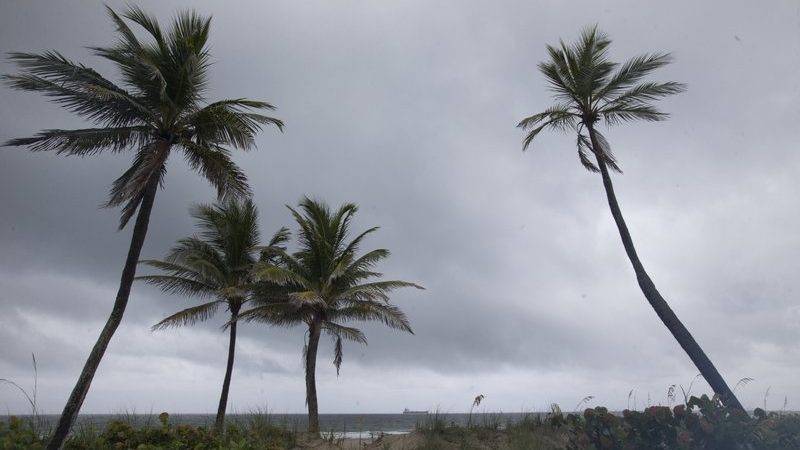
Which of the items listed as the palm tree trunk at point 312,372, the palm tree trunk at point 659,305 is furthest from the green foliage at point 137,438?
the palm tree trunk at point 659,305

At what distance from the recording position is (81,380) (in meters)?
10.7

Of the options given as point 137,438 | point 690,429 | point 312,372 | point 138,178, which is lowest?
point 137,438

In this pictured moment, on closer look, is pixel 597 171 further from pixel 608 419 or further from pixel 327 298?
pixel 608 419

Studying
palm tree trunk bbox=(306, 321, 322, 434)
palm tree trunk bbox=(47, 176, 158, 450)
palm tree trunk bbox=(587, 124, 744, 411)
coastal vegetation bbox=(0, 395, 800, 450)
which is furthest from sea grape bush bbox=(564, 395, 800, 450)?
palm tree trunk bbox=(306, 321, 322, 434)

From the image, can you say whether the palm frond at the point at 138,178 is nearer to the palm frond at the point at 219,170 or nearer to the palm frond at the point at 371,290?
the palm frond at the point at 219,170

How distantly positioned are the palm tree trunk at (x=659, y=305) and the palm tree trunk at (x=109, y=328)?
11879mm

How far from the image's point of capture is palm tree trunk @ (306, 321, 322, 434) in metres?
19.0

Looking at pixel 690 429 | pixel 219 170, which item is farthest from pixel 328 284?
pixel 690 429

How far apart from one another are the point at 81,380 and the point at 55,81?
20.0 feet

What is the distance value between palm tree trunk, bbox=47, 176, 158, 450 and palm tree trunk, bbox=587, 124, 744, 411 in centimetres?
1188

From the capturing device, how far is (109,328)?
1124cm

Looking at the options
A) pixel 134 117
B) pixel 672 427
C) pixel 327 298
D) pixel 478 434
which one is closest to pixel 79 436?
pixel 134 117

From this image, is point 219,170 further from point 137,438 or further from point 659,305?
point 659,305

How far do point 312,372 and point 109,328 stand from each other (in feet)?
31.2
